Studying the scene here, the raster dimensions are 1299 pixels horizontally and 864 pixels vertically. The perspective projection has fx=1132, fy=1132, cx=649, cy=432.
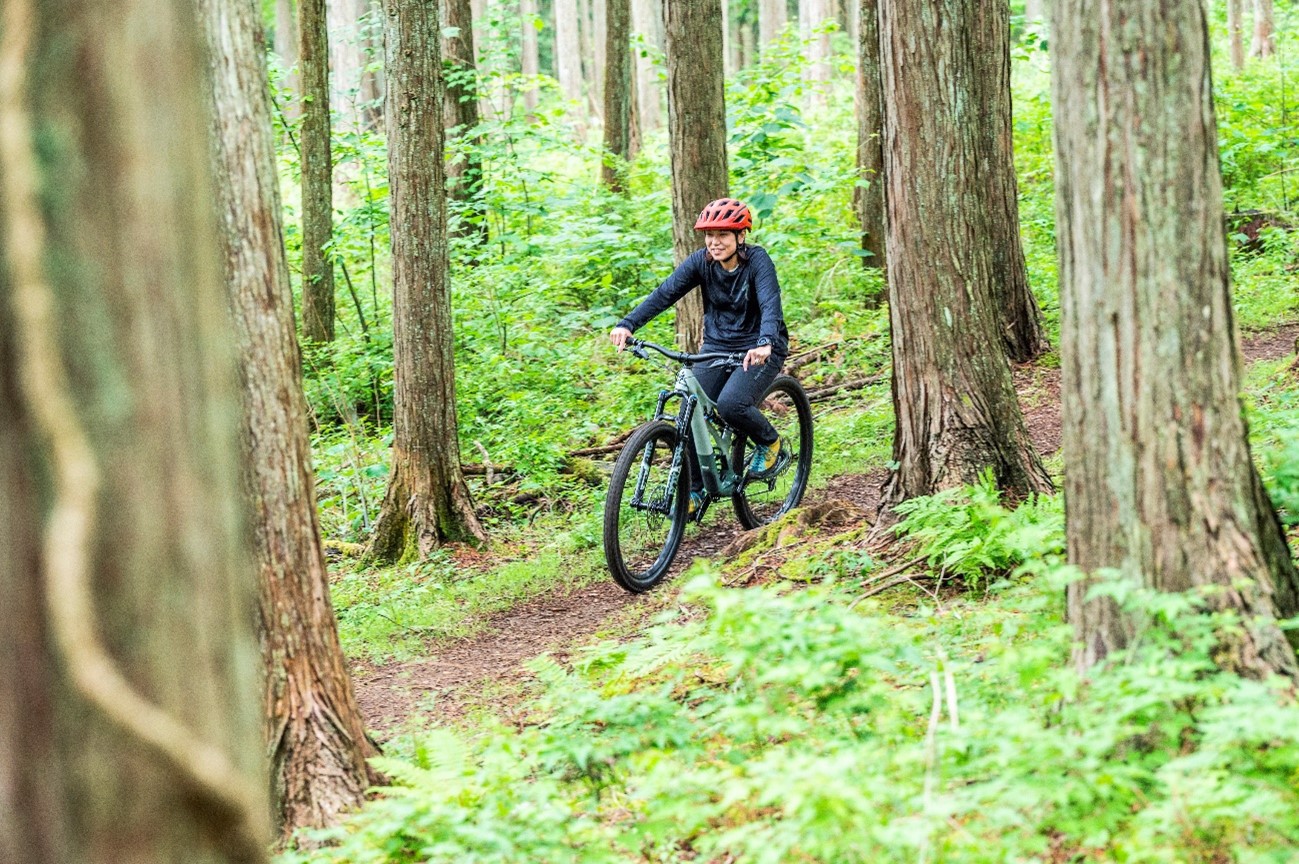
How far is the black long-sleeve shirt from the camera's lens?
311 inches

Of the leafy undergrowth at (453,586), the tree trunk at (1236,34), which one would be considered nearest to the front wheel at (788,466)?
the leafy undergrowth at (453,586)

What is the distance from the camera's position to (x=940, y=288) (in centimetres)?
653

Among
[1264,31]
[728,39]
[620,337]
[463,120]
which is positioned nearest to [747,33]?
[728,39]

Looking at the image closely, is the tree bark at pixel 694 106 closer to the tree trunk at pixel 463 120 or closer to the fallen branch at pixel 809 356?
the fallen branch at pixel 809 356

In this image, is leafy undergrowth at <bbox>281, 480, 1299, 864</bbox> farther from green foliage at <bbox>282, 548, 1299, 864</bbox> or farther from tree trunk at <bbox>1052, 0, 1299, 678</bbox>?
tree trunk at <bbox>1052, 0, 1299, 678</bbox>

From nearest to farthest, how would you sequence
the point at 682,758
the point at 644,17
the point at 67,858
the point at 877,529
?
the point at 67,858 → the point at 682,758 → the point at 877,529 → the point at 644,17

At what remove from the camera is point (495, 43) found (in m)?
16.5

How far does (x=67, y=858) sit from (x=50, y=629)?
29cm

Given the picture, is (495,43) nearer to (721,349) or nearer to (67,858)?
(721,349)

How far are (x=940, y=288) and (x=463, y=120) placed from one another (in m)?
11.5

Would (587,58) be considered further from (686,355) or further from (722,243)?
(686,355)

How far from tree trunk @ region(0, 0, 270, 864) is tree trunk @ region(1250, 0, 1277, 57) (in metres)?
27.7

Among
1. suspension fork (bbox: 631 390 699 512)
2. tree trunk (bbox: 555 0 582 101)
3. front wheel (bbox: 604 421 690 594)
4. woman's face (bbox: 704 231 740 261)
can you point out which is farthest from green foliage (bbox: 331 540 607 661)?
tree trunk (bbox: 555 0 582 101)

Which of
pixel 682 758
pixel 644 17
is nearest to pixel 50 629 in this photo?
pixel 682 758
